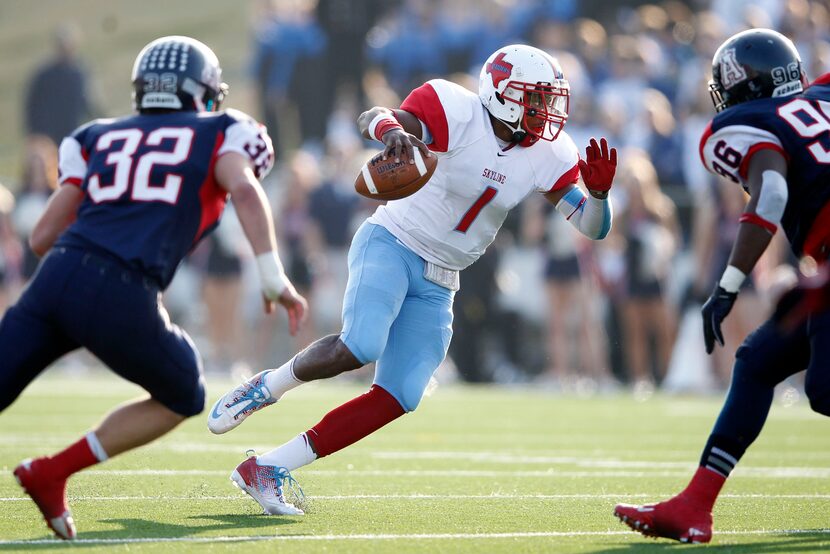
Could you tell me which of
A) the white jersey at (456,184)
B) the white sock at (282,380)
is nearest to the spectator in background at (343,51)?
the white jersey at (456,184)

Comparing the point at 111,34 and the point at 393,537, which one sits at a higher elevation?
the point at 111,34

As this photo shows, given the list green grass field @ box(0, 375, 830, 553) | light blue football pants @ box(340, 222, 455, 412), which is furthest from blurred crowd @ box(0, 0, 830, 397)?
light blue football pants @ box(340, 222, 455, 412)

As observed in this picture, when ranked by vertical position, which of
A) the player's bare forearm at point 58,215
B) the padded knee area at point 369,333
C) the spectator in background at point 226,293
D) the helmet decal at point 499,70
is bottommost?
the spectator in background at point 226,293

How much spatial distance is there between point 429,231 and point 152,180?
4.51 feet

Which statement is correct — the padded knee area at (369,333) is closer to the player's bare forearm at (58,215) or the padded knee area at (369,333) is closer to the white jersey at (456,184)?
the white jersey at (456,184)

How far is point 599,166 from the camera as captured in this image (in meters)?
5.29

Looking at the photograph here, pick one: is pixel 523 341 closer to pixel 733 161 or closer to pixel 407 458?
pixel 407 458

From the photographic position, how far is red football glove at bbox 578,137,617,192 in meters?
5.28

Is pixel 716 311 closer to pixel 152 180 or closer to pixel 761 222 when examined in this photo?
pixel 761 222

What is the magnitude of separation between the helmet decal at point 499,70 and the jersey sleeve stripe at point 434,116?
0.25 meters

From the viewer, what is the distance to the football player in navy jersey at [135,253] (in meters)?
4.26

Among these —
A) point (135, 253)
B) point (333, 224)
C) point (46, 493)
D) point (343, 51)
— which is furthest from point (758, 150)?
point (343, 51)

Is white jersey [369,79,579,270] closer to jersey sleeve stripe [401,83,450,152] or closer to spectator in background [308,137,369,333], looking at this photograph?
jersey sleeve stripe [401,83,450,152]

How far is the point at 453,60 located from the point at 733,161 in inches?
375
